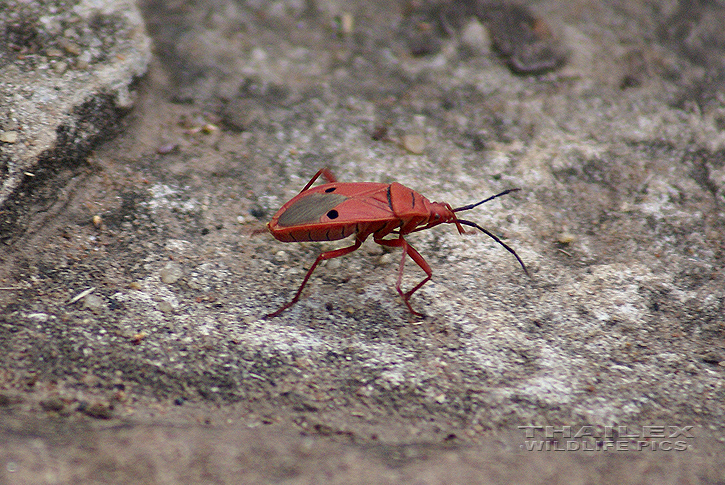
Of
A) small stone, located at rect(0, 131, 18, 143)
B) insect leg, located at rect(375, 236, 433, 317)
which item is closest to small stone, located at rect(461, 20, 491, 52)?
insect leg, located at rect(375, 236, 433, 317)

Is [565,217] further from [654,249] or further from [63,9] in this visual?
[63,9]

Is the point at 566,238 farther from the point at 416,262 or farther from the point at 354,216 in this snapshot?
the point at 354,216

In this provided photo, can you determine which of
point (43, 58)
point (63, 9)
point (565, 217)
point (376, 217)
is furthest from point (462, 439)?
point (63, 9)

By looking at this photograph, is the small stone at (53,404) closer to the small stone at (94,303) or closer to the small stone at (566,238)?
the small stone at (94,303)

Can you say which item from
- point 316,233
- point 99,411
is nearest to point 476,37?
point 316,233

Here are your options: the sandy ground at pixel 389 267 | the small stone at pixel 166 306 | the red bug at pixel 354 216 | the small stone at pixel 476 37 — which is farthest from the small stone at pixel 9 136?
the small stone at pixel 476 37

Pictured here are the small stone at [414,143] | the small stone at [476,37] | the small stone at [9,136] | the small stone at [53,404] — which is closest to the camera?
the small stone at [53,404]

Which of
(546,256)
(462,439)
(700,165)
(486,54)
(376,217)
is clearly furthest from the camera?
(486,54)
